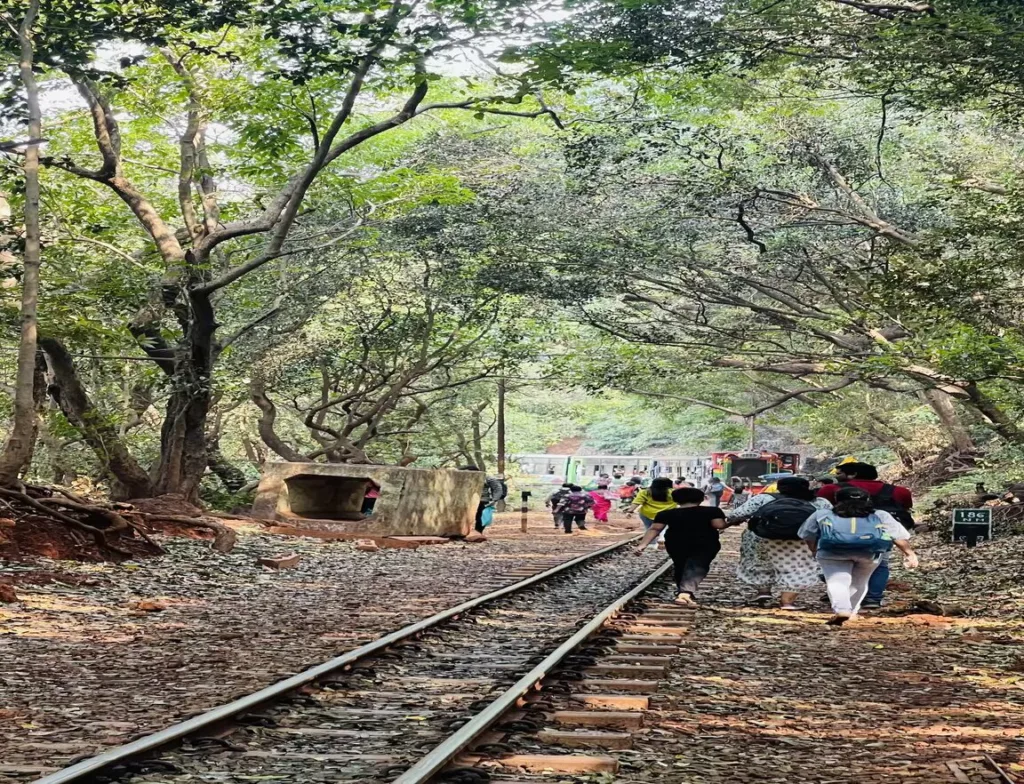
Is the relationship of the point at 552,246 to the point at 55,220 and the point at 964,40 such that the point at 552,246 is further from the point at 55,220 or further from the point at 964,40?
the point at 964,40

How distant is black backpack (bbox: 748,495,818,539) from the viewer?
12930mm

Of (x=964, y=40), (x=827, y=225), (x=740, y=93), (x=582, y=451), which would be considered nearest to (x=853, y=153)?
(x=827, y=225)

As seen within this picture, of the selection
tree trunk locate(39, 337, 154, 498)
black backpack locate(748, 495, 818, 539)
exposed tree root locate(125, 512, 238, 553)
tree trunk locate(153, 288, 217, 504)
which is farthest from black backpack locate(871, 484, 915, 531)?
tree trunk locate(39, 337, 154, 498)

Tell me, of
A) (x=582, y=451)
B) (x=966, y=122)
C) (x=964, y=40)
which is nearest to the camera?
(x=964, y=40)

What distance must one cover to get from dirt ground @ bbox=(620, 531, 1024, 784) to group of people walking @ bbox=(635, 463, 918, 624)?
35 centimetres

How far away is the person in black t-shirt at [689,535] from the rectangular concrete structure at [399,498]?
998cm

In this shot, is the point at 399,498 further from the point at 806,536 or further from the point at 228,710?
the point at 228,710

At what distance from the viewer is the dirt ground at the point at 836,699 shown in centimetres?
623

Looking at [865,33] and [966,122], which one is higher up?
[966,122]

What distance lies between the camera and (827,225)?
2473 centimetres

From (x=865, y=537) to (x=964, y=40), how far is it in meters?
5.49

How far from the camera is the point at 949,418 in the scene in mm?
32781

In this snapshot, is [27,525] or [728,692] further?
[27,525]

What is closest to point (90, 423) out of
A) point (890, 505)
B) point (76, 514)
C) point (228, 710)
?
point (76, 514)
